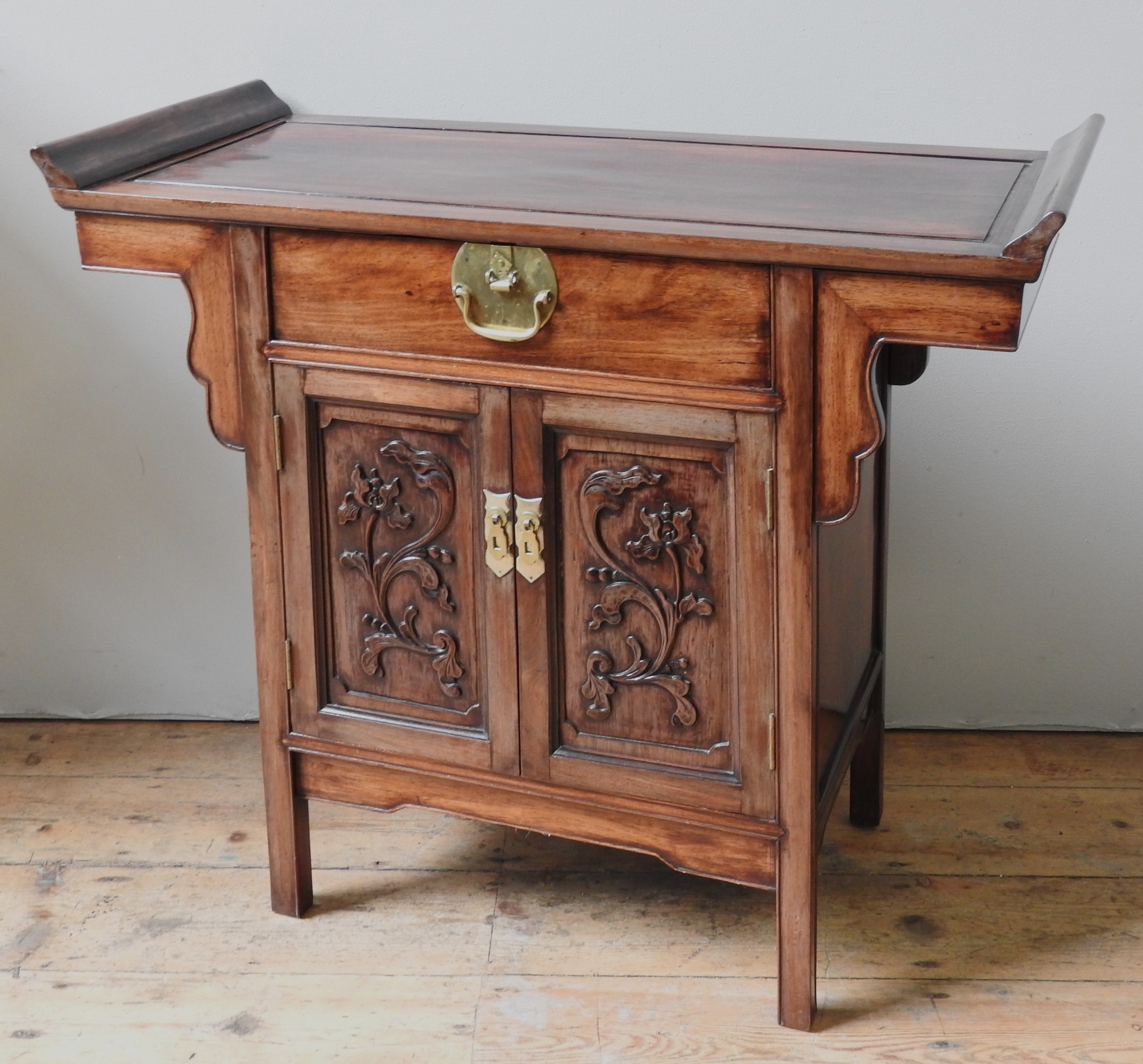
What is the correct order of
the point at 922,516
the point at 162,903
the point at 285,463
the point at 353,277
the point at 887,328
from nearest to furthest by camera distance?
1. the point at 887,328
2. the point at 353,277
3. the point at 285,463
4. the point at 162,903
5. the point at 922,516

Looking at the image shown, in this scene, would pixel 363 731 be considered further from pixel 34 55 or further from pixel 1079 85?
pixel 1079 85

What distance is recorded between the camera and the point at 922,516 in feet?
9.19

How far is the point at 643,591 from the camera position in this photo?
204 cm

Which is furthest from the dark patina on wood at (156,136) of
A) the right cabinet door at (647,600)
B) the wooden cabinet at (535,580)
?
the right cabinet door at (647,600)

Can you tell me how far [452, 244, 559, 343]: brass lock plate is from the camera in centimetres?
190

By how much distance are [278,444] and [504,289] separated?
0.42 metres

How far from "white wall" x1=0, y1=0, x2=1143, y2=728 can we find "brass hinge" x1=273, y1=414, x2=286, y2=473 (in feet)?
2.43

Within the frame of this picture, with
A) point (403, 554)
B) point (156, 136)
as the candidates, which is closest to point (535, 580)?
point (403, 554)

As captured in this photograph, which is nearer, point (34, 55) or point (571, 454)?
point (571, 454)

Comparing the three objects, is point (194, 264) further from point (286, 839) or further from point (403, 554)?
A: point (286, 839)

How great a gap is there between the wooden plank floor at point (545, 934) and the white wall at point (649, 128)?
0.23 m

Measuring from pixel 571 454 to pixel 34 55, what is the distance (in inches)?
51.3

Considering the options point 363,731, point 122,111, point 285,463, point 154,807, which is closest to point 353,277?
point 285,463

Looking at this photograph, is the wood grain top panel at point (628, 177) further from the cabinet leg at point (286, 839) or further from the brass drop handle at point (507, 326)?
the cabinet leg at point (286, 839)
